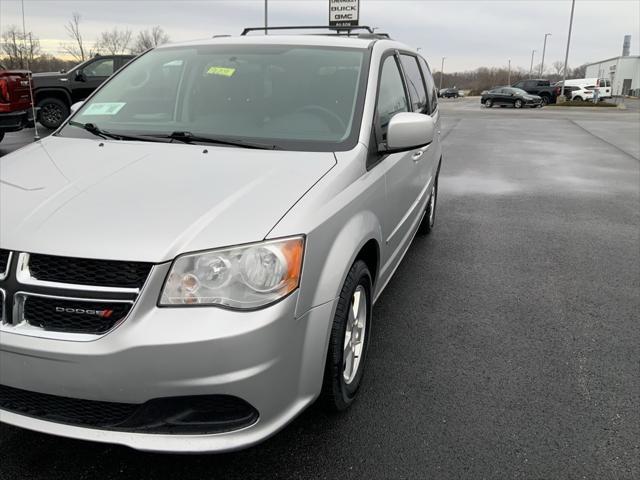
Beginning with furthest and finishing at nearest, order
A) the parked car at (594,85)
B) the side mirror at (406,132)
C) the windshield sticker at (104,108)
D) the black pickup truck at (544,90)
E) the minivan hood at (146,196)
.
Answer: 1. the parked car at (594,85)
2. the black pickup truck at (544,90)
3. the windshield sticker at (104,108)
4. the side mirror at (406,132)
5. the minivan hood at (146,196)

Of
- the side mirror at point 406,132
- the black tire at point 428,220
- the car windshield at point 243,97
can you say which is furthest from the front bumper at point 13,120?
the side mirror at point 406,132

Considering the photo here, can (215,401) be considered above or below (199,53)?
below

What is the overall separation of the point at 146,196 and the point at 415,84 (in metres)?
3.06

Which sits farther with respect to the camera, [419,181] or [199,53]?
[419,181]

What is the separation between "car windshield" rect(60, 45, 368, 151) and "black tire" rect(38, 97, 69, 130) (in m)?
12.1

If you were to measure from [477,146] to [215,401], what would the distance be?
13.7 meters

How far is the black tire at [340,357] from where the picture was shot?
2.50 meters

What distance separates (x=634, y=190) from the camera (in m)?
8.83

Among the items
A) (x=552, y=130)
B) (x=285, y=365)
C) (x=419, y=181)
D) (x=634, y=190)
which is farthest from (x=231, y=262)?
(x=552, y=130)

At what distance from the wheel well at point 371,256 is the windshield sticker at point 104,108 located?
5.85 ft

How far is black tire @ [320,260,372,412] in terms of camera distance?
250cm

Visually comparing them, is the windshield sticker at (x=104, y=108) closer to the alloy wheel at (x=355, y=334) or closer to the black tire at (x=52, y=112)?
the alloy wheel at (x=355, y=334)

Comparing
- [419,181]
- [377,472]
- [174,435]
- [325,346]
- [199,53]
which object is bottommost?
[377,472]

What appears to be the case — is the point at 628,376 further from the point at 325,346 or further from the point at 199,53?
the point at 199,53
